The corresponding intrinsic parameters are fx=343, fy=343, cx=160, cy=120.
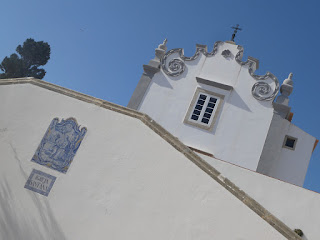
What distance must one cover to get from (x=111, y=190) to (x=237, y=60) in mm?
10518

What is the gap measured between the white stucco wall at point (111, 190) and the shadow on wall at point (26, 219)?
2cm

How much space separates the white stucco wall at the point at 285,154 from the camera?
13500 millimetres

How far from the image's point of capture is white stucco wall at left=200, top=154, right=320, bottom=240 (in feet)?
31.4

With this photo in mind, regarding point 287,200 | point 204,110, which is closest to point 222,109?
point 204,110

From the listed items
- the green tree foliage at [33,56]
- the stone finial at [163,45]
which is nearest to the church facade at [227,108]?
the stone finial at [163,45]

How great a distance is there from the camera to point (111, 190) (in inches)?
263

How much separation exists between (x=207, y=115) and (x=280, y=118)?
9.73ft

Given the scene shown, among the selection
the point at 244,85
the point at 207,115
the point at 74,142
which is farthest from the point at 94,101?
the point at 244,85

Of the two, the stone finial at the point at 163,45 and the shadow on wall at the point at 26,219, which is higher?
the stone finial at the point at 163,45

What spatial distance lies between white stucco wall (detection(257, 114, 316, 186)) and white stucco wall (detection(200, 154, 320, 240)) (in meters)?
3.06

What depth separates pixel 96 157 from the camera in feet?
23.1

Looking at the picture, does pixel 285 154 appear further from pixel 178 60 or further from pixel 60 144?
pixel 60 144

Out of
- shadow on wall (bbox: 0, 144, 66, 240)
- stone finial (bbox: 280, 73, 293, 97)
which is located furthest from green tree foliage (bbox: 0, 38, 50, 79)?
shadow on wall (bbox: 0, 144, 66, 240)

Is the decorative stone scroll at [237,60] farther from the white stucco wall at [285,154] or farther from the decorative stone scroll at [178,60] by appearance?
the white stucco wall at [285,154]
